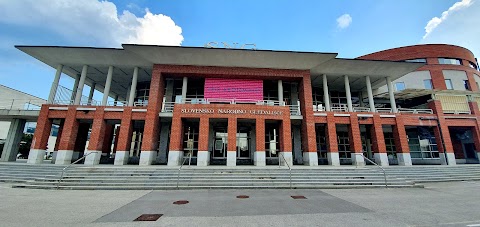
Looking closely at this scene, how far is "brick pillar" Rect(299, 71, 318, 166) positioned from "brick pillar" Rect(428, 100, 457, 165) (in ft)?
47.4


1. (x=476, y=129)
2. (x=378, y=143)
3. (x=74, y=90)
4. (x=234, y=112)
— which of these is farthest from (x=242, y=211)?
(x=476, y=129)

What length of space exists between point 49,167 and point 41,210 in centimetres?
1095

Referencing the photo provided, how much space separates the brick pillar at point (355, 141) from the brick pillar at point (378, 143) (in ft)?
5.91

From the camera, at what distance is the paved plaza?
5258 mm

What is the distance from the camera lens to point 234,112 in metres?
18.1

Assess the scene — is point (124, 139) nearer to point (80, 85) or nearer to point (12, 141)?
point (80, 85)

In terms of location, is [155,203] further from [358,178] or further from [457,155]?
[457,155]

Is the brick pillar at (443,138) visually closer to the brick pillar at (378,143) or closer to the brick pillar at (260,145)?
the brick pillar at (378,143)

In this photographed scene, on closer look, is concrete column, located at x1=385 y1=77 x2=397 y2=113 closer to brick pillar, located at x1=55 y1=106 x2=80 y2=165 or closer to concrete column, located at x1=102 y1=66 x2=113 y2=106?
concrete column, located at x1=102 y1=66 x2=113 y2=106

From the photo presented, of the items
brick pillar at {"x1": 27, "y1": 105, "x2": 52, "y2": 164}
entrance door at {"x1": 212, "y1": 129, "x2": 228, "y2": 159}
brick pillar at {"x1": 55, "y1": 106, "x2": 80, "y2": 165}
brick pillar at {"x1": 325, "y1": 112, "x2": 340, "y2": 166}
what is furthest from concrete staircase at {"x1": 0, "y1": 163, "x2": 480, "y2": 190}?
entrance door at {"x1": 212, "y1": 129, "x2": 228, "y2": 159}

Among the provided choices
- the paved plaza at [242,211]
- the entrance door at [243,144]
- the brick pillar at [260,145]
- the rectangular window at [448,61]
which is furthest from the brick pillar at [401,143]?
the rectangular window at [448,61]

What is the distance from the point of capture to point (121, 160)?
17.5 metres

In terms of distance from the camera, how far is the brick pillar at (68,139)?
57.4 ft

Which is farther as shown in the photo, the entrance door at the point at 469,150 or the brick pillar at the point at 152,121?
the entrance door at the point at 469,150
